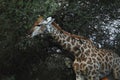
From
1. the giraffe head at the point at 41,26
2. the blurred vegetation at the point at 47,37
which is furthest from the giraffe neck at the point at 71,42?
the blurred vegetation at the point at 47,37

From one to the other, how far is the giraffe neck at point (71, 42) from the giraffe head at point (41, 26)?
201 millimetres

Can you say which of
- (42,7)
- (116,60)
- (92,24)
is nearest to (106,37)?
(92,24)

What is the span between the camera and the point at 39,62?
15180 mm

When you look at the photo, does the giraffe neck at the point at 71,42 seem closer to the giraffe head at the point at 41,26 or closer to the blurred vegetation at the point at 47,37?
the giraffe head at the point at 41,26

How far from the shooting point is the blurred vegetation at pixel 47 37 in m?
13.1

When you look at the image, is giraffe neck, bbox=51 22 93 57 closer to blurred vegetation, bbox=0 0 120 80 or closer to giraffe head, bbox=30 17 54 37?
giraffe head, bbox=30 17 54 37

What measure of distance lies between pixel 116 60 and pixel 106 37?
1.66 m

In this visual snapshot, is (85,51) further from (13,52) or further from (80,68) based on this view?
(13,52)

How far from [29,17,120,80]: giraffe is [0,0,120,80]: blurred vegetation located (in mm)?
463

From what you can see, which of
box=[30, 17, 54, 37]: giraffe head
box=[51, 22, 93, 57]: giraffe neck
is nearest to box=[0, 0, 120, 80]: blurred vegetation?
box=[30, 17, 54, 37]: giraffe head

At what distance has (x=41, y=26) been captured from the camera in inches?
494

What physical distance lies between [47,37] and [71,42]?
4.15 feet

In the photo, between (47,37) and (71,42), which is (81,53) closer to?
(71,42)

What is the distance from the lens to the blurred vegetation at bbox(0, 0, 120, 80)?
13.1m
